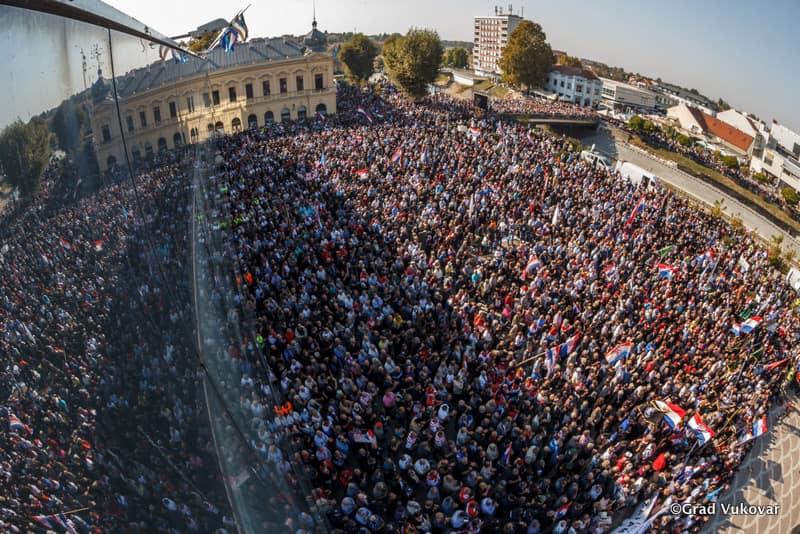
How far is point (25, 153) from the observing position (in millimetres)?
2959

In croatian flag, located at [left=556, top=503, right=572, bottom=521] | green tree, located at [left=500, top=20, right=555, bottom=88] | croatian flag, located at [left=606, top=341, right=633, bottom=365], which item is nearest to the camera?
croatian flag, located at [left=556, top=503, right=572, bottom=521]

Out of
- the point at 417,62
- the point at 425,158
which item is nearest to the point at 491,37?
the point at 417,62

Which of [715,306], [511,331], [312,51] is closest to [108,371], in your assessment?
[511,331]

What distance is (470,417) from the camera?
10523 millimetres

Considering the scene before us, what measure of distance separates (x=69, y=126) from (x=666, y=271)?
1826 centimetres

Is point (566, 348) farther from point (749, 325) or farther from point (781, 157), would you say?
point (781, 157)

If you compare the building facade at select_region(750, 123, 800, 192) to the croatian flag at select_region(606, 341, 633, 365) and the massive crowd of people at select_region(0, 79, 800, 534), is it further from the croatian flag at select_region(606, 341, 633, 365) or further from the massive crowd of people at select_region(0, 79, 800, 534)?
the croatian flag at select_region(606, 341, 633, 365)

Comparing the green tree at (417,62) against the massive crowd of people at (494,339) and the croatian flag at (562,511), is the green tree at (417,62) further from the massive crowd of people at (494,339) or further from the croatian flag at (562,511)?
the croatian flag at (562,511)

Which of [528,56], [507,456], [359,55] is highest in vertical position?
[528,56]

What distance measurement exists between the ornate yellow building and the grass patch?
2901cm

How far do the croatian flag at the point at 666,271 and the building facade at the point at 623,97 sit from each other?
203 feet

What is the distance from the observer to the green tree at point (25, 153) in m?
2.77

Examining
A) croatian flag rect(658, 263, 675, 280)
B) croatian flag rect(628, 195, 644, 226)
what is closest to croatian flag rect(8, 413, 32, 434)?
croatian flag rect(658, 263, 675, 280)

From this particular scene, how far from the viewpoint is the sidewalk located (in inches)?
409
